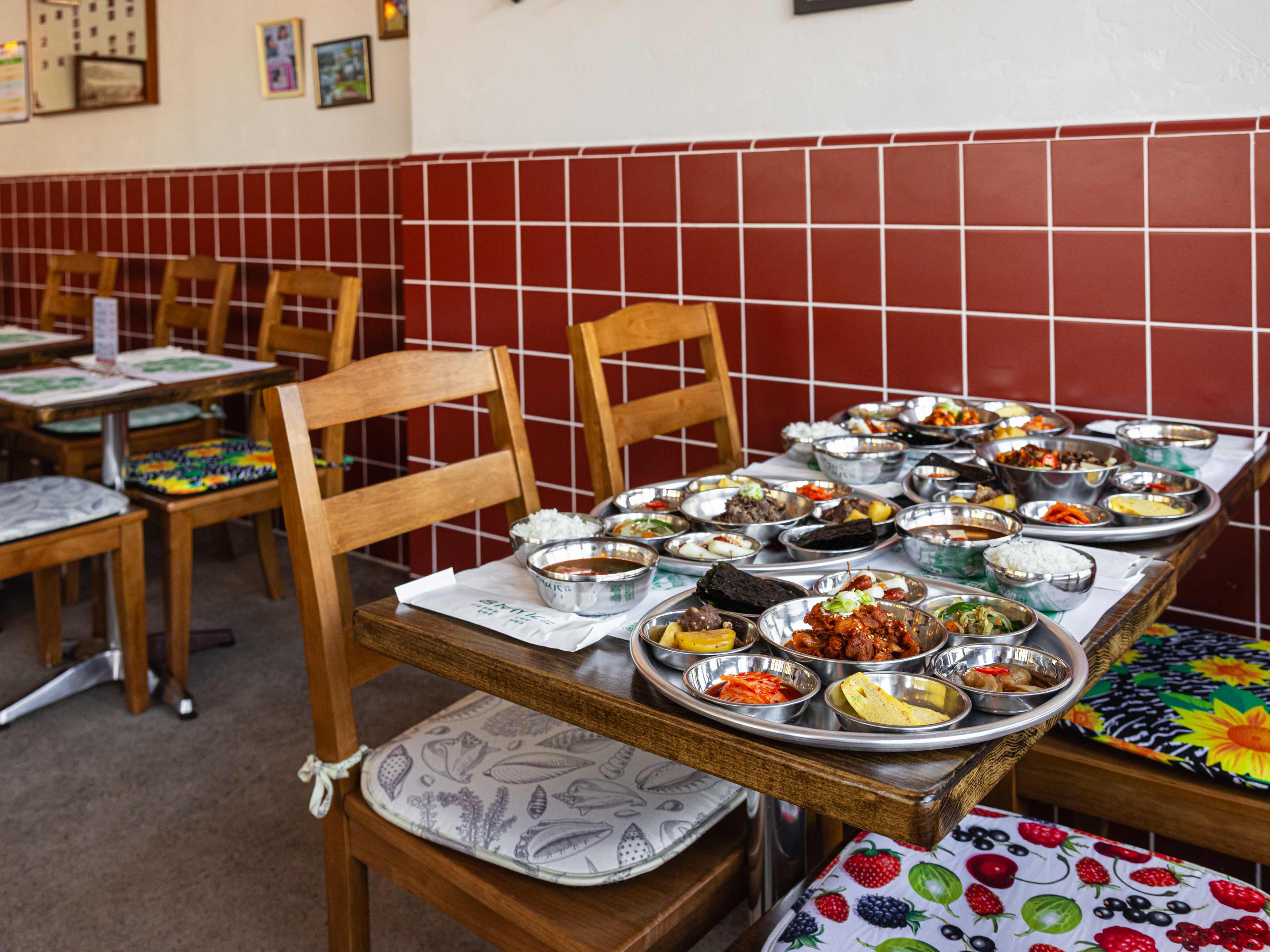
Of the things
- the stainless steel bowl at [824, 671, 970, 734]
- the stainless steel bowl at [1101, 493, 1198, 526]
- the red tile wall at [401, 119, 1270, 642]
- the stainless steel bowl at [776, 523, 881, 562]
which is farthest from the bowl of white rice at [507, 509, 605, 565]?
the red tile wall at [401, 119, 1270, 642]

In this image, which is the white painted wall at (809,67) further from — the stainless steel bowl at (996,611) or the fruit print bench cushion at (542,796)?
the fruit print bench cushion at (542,796)

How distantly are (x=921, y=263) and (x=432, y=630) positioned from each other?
5.08 feet

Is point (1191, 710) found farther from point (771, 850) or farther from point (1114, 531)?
point (771, 850)

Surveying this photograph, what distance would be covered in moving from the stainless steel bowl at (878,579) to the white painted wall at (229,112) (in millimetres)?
2775

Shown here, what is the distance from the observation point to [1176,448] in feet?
Result: 5.52

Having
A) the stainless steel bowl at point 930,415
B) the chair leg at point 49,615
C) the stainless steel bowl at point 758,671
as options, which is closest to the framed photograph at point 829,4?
the stainless steel bowl at point 930,415

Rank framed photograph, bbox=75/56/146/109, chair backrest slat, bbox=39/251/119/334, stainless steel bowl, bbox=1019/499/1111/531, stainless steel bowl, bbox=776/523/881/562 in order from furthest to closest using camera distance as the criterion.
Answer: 1. framed photograph, bbox=75/56/146/109
2. chair backrest slat, bbox=39/251/119/334
3. stainless steel bowl, bbox=1019/499/1111/531
4. stainless steel bowl, bbox=776/523/881/562

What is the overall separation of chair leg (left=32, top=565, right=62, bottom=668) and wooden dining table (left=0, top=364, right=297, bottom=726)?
0.34 feet

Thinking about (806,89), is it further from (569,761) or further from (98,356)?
(98,356)

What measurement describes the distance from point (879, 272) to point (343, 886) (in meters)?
1.63

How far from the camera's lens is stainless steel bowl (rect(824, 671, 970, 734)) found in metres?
0.85

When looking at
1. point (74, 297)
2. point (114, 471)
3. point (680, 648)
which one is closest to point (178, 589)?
point (114, 471)

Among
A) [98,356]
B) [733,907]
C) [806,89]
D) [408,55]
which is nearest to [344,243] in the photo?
[408,55]

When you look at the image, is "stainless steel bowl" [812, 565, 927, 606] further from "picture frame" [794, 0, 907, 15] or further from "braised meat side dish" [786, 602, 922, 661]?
"picture frame" [794, 0, 907, 15]
